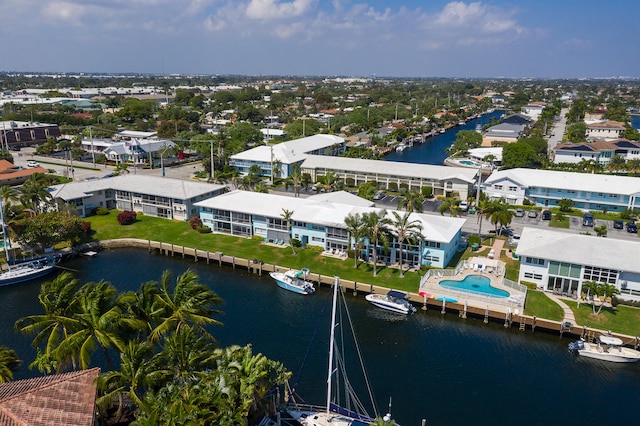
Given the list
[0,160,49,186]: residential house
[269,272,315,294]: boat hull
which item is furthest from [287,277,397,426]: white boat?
[0,160,49,186]: residential house

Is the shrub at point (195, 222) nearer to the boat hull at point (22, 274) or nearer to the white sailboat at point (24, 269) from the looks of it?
the white sailboat at point (24, 269)

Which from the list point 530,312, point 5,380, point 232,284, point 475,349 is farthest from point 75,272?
point 530,312

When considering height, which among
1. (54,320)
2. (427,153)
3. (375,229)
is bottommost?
(427,153)

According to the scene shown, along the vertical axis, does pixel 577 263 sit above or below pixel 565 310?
above

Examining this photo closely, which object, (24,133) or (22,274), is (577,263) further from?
(24,133)

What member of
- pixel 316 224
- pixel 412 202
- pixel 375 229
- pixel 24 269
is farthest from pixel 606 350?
pixel 24 269

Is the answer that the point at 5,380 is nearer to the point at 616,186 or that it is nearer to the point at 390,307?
the point at 390,307

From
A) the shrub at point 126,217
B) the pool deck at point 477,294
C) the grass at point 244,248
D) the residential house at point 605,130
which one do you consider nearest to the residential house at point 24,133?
the grass at point 244,248
